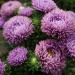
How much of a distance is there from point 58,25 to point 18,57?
210 mm

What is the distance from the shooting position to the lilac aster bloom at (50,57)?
1122mm

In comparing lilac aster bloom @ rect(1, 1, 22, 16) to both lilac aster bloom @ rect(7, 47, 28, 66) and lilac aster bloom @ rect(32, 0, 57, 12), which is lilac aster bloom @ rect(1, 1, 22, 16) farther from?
lilac aster bloom @ rect(7, 47, 28, 66)

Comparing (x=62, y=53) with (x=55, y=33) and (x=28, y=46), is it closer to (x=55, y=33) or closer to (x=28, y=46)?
(x=55, y=33)

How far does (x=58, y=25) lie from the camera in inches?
45.1

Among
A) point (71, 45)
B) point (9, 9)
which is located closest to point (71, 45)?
point (71, 45)

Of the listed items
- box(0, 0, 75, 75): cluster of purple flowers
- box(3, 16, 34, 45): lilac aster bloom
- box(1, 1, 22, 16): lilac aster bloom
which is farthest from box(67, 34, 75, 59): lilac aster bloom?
box(1, 1, 22, 16): lilac aster bloom

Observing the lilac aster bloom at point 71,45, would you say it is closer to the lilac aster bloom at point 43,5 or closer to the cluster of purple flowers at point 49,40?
the cluster of purple flowers at point 49,40

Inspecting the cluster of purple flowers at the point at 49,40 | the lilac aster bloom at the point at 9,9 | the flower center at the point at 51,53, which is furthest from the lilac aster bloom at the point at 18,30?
the lilac aster bloom at the point at 9,9

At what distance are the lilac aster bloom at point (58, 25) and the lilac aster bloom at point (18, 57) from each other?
0.41ft

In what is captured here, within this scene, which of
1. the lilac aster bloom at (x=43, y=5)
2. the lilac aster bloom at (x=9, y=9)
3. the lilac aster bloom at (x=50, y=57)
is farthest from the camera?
the lilac aster bloom at (x=9, y=9)

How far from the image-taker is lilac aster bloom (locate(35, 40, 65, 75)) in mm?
1122

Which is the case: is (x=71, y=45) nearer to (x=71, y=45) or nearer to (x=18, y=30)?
(x=71, y=45)

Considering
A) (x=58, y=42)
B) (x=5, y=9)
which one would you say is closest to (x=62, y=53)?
(x=58, y=42)

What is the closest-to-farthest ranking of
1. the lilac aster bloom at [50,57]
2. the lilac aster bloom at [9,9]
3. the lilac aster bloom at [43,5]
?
the lilac aster bloom at [50,57] < the lilac aster bloom at [43,5] < the lilac aster bloom at [9,9]
